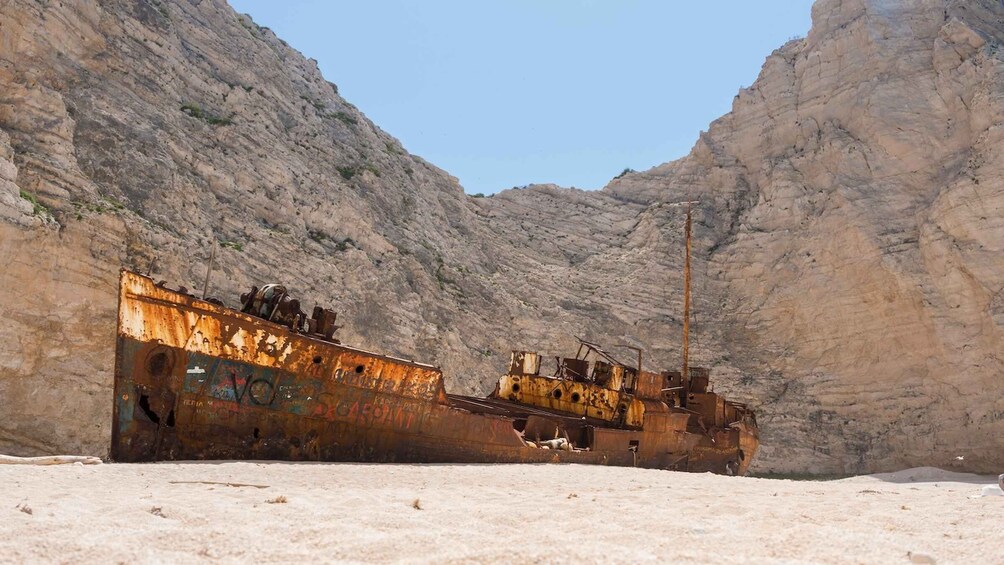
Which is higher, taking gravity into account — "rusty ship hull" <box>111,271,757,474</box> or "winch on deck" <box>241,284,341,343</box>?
"winch on deck" <box>241,284,341,343</box>

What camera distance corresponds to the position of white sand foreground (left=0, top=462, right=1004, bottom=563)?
3.65m

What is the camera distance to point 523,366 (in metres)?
17.8

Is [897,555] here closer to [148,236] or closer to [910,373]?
[148,236]

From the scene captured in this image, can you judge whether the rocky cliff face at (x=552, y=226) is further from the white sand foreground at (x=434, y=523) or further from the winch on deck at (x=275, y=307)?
the white sand foreground at (x=434, y=523)

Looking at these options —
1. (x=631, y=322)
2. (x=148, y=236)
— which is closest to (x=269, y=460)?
(x=148, y=236)

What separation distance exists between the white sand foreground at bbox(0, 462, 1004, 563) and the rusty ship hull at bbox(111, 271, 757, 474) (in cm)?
176

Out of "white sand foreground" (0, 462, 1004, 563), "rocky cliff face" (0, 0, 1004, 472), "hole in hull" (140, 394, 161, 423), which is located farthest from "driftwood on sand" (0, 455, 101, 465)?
"rocky cliff face" (0, 0, 1004, 472)

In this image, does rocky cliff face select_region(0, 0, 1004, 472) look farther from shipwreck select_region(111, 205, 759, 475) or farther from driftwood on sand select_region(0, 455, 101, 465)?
driftwood on sand select_region(0, 455, 101, 465)

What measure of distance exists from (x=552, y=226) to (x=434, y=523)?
116ft

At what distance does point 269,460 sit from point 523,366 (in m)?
8.97

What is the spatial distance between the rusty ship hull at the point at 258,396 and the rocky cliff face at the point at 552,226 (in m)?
6.95

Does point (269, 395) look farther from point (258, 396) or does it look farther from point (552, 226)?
point (552, 226)

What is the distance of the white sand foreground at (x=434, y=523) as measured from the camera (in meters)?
3.65

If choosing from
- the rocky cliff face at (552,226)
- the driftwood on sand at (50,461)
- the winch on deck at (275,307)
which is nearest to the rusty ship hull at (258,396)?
the winch on deck at (275,307)
